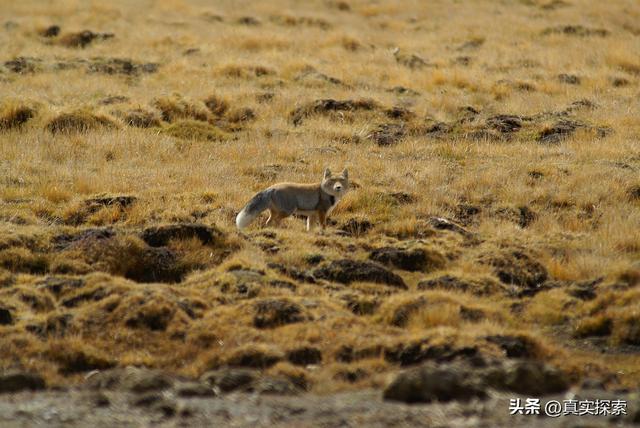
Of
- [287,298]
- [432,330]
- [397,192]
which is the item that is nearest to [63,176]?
[397,192]

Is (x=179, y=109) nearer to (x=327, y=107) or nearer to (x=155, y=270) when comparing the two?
(x=327, y=107)

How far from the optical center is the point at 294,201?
15.6 metres

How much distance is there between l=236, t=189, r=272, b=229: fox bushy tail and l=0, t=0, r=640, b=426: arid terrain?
0.23m

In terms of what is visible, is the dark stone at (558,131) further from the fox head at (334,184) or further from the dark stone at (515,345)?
the dark stone at (515,345)

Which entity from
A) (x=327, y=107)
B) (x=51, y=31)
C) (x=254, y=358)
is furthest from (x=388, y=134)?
(x=51, y=31)

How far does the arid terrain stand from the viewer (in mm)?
10094

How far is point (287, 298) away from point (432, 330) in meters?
1.91

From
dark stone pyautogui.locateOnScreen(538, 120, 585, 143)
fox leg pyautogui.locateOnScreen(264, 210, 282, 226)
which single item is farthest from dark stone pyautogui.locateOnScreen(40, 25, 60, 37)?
fox leg pyautogui.locateOnScreen(264, 210, 282, 226)

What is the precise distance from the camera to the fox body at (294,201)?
15508mm

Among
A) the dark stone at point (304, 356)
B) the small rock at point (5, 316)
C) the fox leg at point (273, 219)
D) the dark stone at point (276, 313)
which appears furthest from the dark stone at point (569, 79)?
the small rock at point (5, 316)

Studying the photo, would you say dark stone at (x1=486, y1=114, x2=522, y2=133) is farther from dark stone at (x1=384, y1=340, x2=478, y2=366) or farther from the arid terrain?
dark stone at (x1=384, y1=340, x2=478, y2=366)

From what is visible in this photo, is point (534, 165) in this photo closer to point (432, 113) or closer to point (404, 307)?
point (432, 113)

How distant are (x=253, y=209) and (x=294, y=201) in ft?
1.98

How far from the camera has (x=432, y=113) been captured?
2425cm
